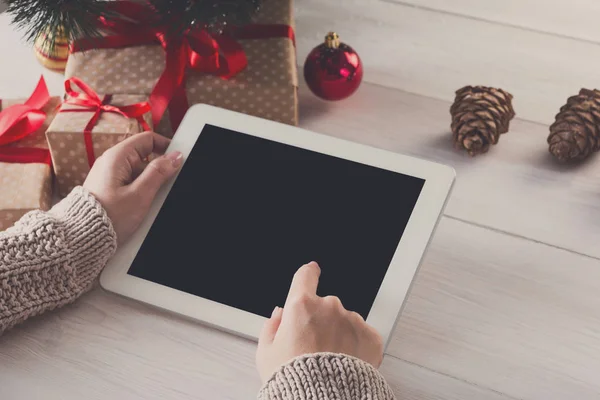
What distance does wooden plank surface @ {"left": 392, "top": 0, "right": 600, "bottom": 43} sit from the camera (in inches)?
43.8

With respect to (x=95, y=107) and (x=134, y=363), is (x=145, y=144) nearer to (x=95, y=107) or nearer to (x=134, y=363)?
(x=95, y=107)

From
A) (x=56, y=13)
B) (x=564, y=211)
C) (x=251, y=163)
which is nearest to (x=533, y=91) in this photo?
(x=564, y=211)

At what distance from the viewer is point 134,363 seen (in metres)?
0.78

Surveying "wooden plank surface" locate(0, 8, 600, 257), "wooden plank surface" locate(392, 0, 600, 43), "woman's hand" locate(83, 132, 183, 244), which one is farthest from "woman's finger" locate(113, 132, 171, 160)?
"wooden plank surface" locate(392, 0, 600, 43)

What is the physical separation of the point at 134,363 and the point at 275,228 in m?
0.20

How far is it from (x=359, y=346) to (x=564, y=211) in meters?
0.34

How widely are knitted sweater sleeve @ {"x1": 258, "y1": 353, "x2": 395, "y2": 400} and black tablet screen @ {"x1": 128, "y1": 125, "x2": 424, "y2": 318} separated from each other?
0.30 ft

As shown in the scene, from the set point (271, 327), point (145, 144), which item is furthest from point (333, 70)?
point (271, 327)

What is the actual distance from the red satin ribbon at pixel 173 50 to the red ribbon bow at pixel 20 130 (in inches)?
4.1

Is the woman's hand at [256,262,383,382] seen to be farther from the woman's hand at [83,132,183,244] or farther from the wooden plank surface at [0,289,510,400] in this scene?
the woman's hand at [83,132,183,244]

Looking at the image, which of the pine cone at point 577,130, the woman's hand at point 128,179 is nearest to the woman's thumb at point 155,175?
the woman's hand at point 128,179

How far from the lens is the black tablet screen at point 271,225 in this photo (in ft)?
2.60

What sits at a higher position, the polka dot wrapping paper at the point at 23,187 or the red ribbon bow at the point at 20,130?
the red ribbon bow at the point at 20,130

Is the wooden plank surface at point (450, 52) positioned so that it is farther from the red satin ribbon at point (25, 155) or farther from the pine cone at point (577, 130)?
the red satin ribbon at point (25, 155)
